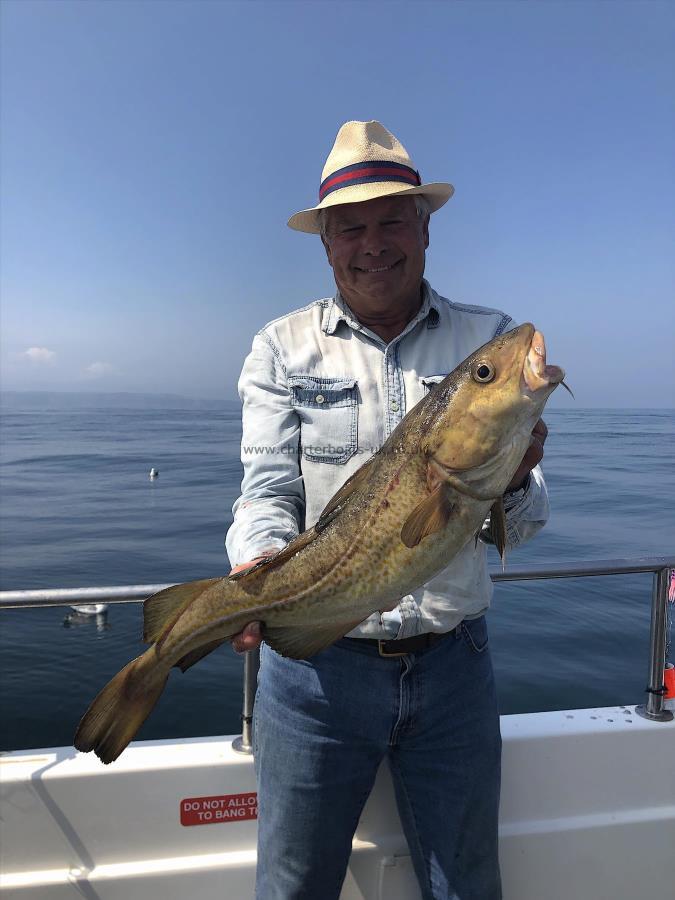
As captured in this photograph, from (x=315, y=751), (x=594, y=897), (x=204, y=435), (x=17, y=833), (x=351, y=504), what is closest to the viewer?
(x=351, y=504)

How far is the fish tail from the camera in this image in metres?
1.97

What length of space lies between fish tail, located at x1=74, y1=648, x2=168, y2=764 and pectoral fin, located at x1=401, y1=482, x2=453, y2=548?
93 cm

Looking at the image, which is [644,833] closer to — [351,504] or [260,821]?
[260,821]

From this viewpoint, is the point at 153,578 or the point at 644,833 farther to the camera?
the point at 153,578

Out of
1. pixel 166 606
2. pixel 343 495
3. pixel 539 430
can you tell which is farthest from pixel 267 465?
pixel 539 430

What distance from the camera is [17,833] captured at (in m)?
2.70

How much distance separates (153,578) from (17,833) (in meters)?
9.31

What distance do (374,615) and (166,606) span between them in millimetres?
707

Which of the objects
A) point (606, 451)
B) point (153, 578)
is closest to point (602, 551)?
point (153, 578)

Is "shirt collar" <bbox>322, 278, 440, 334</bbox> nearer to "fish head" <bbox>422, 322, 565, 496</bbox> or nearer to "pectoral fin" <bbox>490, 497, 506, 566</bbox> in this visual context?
"fish head" <bbox>422, 322, 565, 496</bbox>

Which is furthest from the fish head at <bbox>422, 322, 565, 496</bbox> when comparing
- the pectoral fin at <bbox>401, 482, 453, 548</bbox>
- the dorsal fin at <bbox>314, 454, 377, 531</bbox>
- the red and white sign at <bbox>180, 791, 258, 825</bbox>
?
the red and white sign at <bbox>180, 791, 258, 825</bbox>

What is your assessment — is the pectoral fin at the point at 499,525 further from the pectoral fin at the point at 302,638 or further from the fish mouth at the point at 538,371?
the pectoral fin at the point at 302,638

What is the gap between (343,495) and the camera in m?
1.99

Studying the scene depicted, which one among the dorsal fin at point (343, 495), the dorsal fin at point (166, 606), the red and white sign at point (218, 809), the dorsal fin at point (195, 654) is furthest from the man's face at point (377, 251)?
the red and white sign at point (218, 809)
